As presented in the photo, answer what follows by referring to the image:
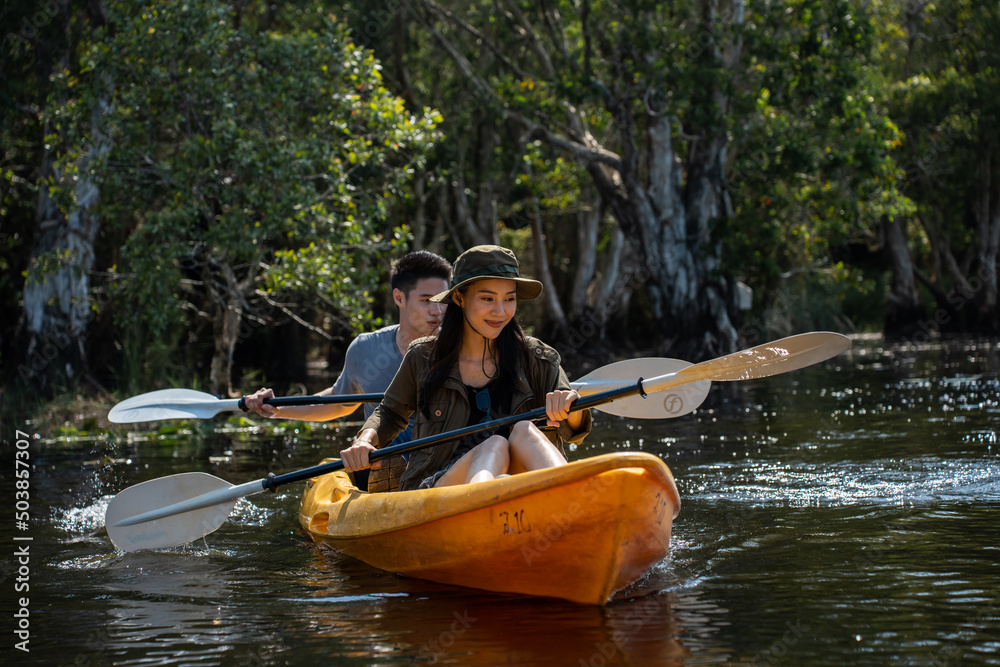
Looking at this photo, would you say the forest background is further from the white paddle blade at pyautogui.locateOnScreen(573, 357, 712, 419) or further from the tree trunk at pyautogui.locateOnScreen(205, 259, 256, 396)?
the white paddle blade at pyautogui.locateOnScreen(573, 357, 712, 419)

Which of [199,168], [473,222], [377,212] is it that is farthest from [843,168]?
→ [199,168]

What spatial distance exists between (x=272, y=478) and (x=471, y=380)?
1.00 meters

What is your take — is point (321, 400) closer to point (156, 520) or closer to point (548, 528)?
point (156, 520)

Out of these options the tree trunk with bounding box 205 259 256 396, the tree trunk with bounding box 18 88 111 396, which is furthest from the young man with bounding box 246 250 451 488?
the tree trunk with bounding box 18 88 111 396

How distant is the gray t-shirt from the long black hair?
3.71 ft

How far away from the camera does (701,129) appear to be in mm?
15398

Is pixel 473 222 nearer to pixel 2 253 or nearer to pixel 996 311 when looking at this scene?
pixel 2 253

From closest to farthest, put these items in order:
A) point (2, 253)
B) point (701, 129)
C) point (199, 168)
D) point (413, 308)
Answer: point (413, 308) < point (199, 168) < point (2, 253) < point (701, 129)

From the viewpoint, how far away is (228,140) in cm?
955

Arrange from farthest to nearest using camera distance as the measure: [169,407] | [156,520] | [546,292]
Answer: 1. [546,292]
2. [169,407]
3. [156,520]

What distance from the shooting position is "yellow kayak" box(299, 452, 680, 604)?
3174 mm

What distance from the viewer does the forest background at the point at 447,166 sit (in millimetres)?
9945

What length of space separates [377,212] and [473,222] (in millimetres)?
9802

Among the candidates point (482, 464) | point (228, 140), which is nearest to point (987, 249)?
point (228, 140)
